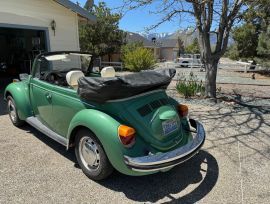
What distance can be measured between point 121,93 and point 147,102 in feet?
1.39

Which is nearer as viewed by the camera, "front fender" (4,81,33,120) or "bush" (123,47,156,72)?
"front fender" (4,81,33,120)

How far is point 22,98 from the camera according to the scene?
4.94 m

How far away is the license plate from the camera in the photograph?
11.1 feet

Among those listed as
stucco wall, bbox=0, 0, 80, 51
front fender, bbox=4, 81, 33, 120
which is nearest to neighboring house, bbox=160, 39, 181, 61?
stucco wall, bbox=0, 0, 80, 51

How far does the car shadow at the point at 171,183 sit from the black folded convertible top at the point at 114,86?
1.12 meters

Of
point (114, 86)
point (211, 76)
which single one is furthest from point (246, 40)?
point (114, 86)

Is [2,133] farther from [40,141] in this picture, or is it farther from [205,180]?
[205,180]

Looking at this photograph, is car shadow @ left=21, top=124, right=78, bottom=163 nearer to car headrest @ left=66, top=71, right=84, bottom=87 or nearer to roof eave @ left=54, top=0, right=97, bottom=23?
car headrest @ left=66, top=71, right=84, bottom=87

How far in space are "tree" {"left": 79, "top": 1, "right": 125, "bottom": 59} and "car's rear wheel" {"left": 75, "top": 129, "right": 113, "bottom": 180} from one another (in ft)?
69.1

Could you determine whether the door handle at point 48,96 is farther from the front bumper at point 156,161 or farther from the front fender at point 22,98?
the front bumper at point 156,161

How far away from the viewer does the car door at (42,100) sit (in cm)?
427

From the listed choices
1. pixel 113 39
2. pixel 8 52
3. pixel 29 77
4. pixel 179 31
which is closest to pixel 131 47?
pixel 113 39

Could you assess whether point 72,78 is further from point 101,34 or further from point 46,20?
point 101,34

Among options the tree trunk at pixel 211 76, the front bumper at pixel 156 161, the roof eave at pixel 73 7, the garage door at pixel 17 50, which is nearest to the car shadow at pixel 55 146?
the front bumper at pixel 156 161
